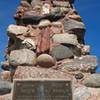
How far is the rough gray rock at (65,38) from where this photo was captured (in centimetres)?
712

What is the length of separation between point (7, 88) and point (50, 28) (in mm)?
1925

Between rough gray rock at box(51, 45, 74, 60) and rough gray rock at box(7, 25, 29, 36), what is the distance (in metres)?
0.82

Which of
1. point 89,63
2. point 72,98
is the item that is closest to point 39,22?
point 89,63

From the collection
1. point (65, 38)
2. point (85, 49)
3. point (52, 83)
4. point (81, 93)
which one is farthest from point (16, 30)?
point (81, 93)

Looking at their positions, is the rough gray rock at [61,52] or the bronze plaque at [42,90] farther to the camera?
the rough gray rock at [61,52]

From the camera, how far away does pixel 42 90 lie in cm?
566

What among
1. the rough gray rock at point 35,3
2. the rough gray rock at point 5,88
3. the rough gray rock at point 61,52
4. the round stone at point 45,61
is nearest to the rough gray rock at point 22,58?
the round stone at point 45,61

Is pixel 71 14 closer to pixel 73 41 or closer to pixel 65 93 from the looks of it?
pixel 73 41

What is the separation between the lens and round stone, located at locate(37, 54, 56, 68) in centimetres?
668

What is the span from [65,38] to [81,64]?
69 centimetres

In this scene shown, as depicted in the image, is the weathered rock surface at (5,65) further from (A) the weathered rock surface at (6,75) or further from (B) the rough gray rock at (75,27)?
(B) the rough gray rock at (75,27)

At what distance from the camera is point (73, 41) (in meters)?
7.18

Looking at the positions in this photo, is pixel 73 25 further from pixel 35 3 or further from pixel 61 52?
pixel 35 3

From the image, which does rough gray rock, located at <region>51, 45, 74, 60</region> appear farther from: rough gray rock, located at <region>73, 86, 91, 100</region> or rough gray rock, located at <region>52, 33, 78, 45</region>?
rough gray rock, located at <region>73, 86, 91, 100</region>
